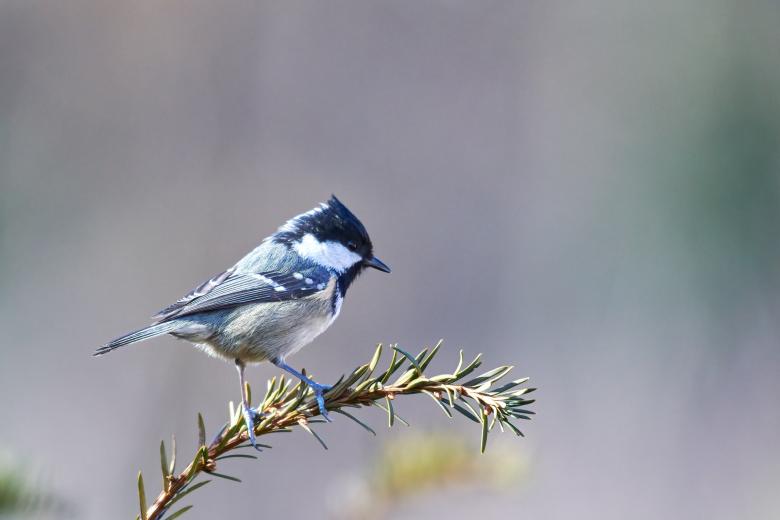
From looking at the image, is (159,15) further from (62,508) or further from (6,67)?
(62,508)

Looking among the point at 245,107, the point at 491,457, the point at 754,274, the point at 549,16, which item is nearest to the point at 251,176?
the point at 245,107

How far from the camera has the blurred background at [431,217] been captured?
11.5ft

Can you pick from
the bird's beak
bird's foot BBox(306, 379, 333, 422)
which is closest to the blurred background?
the bird's beak

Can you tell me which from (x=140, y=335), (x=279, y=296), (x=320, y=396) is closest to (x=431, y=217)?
(x=279, y=296)

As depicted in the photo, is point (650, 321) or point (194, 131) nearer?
point (650, 321)

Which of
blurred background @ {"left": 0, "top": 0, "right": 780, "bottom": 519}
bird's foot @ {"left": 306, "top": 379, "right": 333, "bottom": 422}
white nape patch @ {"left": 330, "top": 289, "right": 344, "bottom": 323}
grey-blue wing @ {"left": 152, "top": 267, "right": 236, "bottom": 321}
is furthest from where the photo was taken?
blurred background @ {"left": 0, "top": 0, "right": 780, "bottom": 519}

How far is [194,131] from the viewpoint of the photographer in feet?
15.5

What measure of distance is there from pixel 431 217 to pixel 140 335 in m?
3.16

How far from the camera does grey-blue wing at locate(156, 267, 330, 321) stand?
1624mm

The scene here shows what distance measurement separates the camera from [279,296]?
1698 mm

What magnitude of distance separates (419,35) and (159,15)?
1.65 meters

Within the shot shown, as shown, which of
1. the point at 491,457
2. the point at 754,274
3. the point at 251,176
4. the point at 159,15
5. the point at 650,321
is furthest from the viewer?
the point at 159,15

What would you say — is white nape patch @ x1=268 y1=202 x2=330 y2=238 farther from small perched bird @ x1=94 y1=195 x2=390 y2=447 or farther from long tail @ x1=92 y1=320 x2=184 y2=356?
long tail @ x1=92 y1=320 x2=184 y2=356

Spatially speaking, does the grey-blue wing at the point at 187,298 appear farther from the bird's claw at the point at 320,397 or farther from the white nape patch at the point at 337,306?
the bird's claw at the point at 320,397
